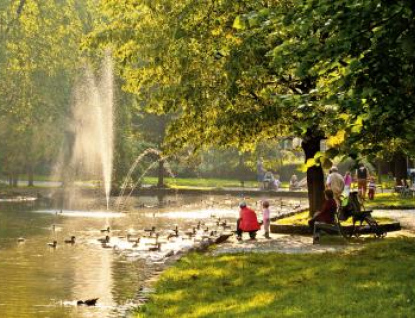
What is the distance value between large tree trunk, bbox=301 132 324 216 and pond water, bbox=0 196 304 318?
621 centimetres

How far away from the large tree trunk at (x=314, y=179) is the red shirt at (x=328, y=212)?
4.36 m

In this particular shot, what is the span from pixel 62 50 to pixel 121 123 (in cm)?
762

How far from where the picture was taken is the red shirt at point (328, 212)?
66.2 feet

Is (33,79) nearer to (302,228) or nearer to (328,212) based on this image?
(302,228)

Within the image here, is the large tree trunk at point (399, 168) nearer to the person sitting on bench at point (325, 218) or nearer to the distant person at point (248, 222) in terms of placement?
the distant person at point (248, 222)

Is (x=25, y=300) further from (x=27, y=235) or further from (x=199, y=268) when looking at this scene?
(x=27, y=235)

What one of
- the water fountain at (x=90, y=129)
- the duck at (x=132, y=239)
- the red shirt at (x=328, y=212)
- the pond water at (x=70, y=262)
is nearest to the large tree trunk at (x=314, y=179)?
the red shirt at (x=328, y=212)

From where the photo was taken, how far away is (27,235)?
27.0 metres

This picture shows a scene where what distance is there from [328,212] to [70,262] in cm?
659

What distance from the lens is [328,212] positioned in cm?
2034

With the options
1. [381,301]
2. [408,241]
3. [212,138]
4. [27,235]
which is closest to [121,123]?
[27,235]

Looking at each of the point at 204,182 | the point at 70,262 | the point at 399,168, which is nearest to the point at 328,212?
the point at 70,262

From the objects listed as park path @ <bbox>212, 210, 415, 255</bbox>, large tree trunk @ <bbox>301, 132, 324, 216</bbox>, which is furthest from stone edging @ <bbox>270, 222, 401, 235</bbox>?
large tree trunk @ <bbox>301, 132, 324, 216</bbox>

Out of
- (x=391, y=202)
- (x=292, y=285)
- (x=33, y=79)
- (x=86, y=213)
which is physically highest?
(x=33, y=79)
